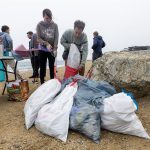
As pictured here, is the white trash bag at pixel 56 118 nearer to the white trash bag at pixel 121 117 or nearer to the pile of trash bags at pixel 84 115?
the pile of trash bags at pixel 84 115

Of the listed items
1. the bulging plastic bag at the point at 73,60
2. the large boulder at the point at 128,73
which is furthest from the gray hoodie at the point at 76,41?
the large boulder at the point at 128,73

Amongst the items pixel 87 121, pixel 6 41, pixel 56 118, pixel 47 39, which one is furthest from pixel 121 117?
pixel 6 41

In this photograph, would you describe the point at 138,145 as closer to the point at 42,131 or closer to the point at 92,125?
the point at 92,125

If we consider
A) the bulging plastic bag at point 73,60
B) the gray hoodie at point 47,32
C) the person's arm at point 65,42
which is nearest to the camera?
the bulging plastic bag at point 73,60

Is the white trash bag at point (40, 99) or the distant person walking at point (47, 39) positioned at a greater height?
the distant person walking at point (47, 39)

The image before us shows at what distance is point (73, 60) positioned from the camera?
5.73 metres

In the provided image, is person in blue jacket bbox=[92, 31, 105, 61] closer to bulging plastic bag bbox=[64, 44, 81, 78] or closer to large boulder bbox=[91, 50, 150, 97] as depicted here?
bulging plastic bag bbox=[64, 44, 81, 78]

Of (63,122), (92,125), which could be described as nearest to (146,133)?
(92,125)

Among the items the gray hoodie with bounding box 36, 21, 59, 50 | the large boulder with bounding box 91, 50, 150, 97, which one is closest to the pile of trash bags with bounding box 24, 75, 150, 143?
the large boulder with bounding box 91, 50, 150, 97

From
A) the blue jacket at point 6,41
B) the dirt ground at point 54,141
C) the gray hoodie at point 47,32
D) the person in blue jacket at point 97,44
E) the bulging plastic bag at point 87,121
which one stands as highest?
the gray hoodie at point 47,32

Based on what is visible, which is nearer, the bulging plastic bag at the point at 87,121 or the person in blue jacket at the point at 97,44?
the bulging plastic bag at the point at 87,121

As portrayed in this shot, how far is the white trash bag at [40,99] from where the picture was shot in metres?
4.23

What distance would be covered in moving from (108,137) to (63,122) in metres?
0.54

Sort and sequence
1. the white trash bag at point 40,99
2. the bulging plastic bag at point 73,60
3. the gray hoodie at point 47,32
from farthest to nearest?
the gray hoodie at point 47,32 → the bulging plastic bag at point 73,60 → the white trash bag at point 40,99
